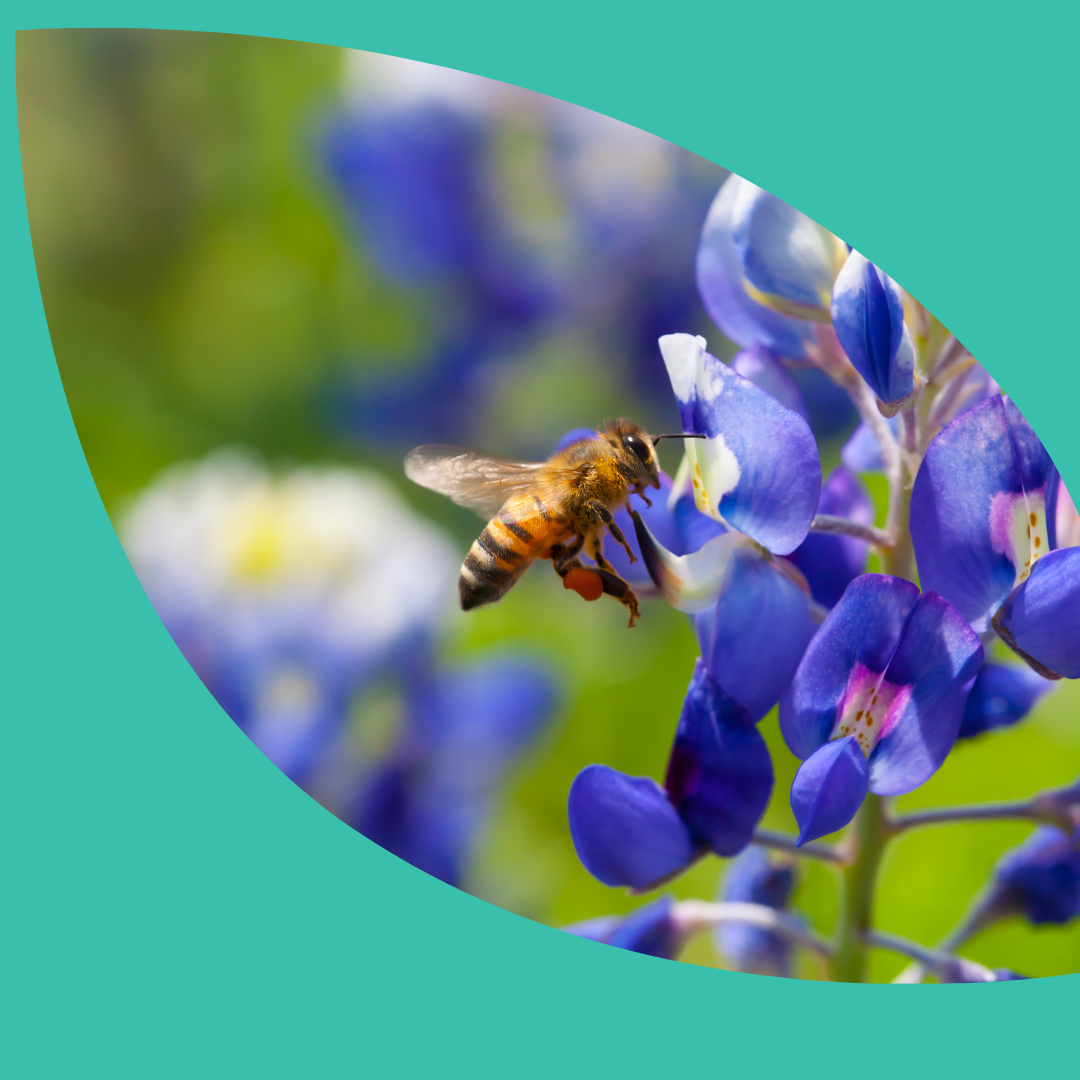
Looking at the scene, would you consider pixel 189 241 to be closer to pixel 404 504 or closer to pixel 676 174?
pixel 404 504

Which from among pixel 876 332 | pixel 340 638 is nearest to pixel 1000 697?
pixel 876 332

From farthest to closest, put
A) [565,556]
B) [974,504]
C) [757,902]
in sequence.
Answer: [757,902]
[565,556]
[974,504]

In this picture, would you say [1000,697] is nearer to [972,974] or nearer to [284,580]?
[972,974]

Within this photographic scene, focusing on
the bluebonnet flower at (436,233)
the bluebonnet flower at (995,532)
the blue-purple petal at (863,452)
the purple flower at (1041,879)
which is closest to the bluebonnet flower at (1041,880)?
the purple flower at (1041,879)

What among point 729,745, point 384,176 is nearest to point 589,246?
point 384,176

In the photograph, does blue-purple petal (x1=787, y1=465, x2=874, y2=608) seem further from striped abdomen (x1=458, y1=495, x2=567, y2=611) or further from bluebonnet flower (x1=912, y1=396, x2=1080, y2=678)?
striped abdomen (x1=458, y1=495, x2=567, y2=611)

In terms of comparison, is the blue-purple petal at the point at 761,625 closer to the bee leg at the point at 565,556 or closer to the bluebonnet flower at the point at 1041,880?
the bee leg at the point at 565,556
